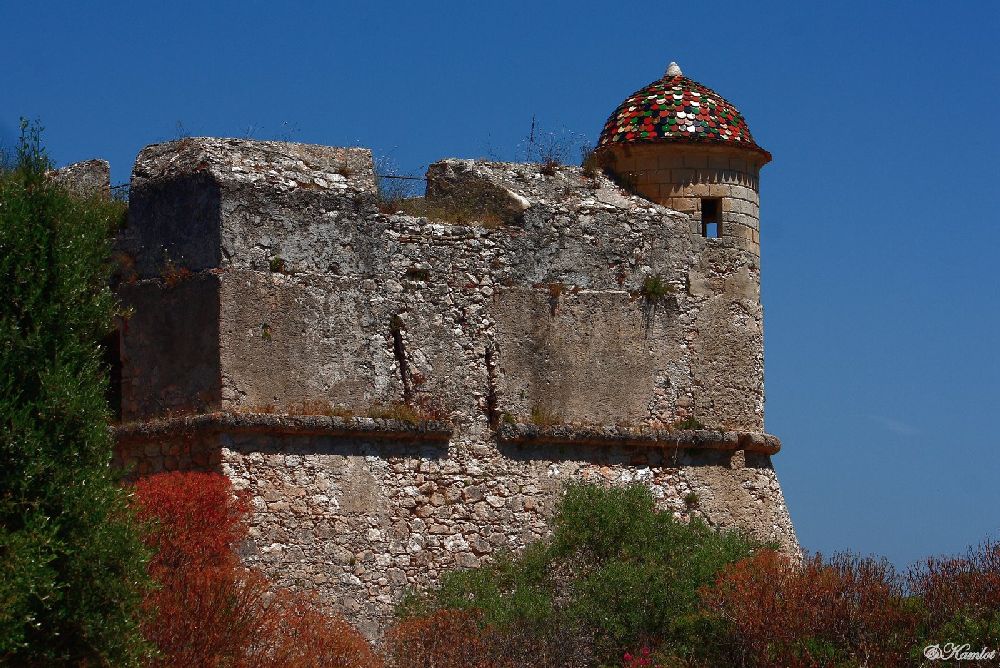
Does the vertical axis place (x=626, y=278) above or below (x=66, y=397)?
above

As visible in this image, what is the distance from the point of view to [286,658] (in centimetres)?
1641

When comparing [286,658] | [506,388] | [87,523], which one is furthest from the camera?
[506,388]

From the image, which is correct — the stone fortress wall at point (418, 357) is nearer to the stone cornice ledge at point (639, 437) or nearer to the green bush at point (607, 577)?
the stone cornice ledge at point (639, 437)

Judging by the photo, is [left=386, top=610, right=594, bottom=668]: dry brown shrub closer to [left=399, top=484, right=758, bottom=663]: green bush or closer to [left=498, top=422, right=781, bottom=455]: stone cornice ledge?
[left=399, top=484, right=758, bottom=663]: green bush

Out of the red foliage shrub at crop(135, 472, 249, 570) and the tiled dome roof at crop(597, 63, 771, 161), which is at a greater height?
the tiled dome roof at crop(597, 63, 771, 161)

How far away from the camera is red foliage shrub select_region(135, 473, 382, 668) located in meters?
16.0

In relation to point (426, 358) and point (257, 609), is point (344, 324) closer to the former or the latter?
point (426, 358)

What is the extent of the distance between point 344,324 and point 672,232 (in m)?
4.00

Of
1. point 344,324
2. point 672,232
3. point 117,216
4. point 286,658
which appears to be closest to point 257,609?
point 286,658

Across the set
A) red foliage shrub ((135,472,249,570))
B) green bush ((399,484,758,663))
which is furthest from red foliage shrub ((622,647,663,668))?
red foliage shrub ((135,472,249,570))

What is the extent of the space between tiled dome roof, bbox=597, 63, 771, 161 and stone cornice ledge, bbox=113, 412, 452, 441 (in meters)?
4.20

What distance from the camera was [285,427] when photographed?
18.4m

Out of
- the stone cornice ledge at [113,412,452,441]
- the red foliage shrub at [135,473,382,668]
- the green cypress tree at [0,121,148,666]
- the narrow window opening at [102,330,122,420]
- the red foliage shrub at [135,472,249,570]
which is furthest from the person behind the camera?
the narrow window opening at [102,330,122,420]

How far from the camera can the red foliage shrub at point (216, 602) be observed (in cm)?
1603
